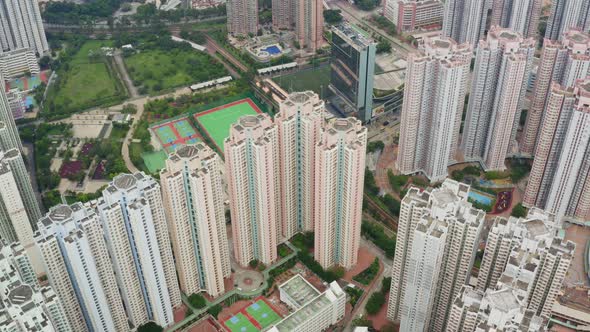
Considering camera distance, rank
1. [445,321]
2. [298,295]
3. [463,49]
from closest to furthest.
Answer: [445,321] → [298,295] → [463,49]

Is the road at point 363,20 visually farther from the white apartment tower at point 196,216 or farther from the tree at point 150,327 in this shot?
the tree at point 150,327

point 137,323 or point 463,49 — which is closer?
point 137,323

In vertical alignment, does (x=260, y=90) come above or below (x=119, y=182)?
below

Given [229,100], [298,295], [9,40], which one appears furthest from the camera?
[9,40]

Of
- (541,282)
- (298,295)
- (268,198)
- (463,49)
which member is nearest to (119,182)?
(268,198)

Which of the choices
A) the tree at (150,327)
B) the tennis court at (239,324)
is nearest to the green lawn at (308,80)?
the tennis court at (239,324)

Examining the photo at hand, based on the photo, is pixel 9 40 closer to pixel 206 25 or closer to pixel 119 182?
pixel 206 25
